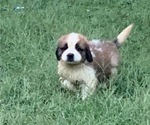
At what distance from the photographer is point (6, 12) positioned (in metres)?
9.20

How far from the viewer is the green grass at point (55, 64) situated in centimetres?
518

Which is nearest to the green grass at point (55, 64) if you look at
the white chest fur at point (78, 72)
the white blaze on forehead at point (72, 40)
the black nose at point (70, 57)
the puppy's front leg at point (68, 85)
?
the puppy's front leg at point (68, 85)

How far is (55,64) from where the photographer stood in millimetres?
6625

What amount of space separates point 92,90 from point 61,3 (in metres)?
4.24

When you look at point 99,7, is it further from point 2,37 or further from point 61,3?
point 2,37

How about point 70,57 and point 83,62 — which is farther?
point 83,62

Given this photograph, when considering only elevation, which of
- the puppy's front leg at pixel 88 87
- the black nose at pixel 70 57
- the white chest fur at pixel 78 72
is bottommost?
the puppy's front leg at pixel 88 87

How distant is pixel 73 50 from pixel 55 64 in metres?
0.95

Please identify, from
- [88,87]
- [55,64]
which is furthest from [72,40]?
[55,64]

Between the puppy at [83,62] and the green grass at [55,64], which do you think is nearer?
the green grass at [55,64]

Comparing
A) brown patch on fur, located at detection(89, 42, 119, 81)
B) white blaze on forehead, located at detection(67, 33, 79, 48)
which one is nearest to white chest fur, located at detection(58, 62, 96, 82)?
brown patch on fur, located at detection(89, 42, 119, 81)

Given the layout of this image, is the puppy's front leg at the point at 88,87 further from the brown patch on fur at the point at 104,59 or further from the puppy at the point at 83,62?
the brown patch on fur at the point at 104,59

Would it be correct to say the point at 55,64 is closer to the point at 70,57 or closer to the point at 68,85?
the point at 68,85

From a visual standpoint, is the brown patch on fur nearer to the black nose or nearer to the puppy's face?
the puppy's face
